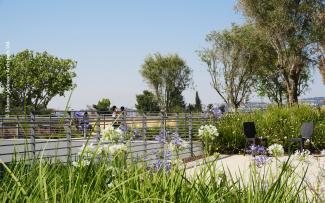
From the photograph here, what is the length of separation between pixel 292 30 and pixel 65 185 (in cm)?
3403

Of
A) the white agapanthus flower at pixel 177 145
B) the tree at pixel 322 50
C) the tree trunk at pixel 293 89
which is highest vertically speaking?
the tree at pixel 322 50

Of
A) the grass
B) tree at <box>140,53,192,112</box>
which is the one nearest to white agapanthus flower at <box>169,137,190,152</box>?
the grass

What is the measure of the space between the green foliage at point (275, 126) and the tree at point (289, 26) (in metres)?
17.4

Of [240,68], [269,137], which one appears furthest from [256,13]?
[269,137]

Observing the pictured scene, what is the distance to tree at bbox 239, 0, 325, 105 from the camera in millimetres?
35125

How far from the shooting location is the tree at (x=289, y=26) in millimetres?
35125

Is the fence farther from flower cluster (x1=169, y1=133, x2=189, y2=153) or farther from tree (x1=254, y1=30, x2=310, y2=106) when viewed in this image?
tree (x1=254, y1=30, x2=310, y2=106)

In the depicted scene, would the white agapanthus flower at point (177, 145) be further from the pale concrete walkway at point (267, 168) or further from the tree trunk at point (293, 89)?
the tree trunk at point (293, 89)

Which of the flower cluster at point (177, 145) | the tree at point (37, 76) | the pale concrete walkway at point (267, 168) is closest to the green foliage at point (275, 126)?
the pale concrete walkway at point (267, 168)

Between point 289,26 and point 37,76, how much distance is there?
2308cm

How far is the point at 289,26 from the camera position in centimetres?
3500

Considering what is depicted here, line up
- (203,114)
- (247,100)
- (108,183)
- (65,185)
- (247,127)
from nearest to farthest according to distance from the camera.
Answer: (65,185) → (108,183) → (247,127) → (203,114) → (247,100)

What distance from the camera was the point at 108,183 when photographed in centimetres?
351

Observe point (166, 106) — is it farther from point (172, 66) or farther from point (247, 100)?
point (247, 100)
